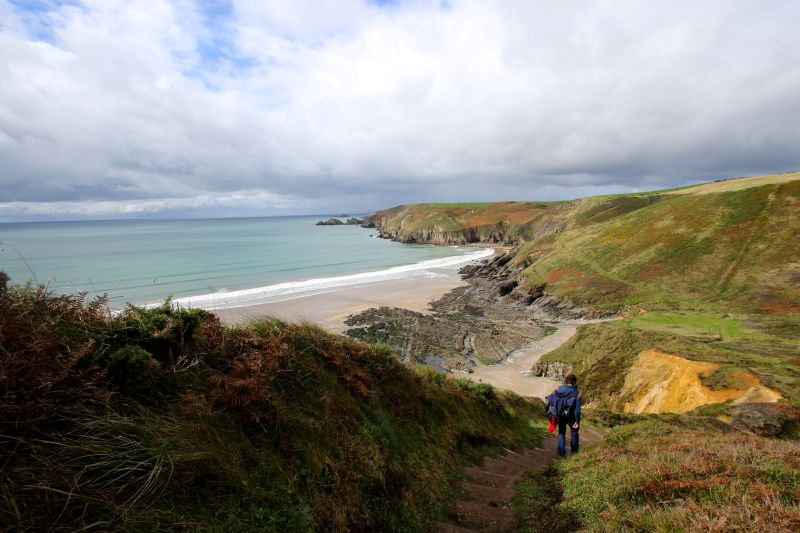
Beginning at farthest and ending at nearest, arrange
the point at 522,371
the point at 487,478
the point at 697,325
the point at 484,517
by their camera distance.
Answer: the point at 697,325
the point at 522,371
the point at 487,478
the point at 484,517

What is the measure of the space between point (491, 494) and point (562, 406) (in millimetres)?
3773

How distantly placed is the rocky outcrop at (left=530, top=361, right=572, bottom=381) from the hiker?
733 inches

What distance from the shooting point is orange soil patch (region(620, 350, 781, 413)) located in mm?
16859

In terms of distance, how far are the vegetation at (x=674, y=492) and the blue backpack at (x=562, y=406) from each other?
207 cm

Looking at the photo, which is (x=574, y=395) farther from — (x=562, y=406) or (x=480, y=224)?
(x=480, y=224)

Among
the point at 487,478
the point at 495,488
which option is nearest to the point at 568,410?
the point at 487,478

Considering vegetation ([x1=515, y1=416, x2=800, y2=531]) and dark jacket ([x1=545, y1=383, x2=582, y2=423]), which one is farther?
dark jacket ([x1=545, y1=383, x2=582, y2=423])

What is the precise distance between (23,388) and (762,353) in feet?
104

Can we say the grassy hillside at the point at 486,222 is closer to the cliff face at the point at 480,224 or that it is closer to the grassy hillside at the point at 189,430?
the cliff face at the point at 480,224

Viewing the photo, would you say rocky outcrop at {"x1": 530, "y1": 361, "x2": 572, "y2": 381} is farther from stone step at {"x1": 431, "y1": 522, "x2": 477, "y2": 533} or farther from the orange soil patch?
stone step at {"x1": 431, "y1": 522, "x2": 477, "y2": 533}

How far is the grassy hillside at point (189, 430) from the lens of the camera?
285cm

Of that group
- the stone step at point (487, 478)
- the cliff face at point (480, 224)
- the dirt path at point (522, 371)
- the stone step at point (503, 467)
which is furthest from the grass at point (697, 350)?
the cliff face at point (480, 224)

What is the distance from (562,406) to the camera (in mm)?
9789

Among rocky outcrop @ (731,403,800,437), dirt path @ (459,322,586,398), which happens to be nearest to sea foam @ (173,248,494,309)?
dirt path @ (459,322,586,398)
